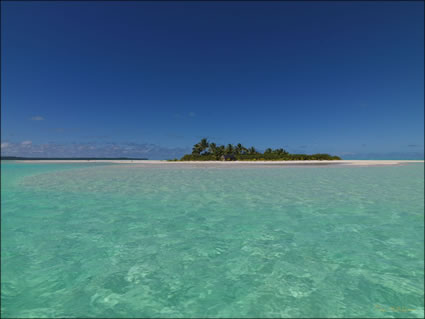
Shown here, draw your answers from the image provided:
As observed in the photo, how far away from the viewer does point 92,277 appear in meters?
3.90

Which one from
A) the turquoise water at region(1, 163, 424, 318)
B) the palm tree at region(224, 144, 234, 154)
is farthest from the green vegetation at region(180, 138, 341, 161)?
the turquoise water at region(1, 163, 424, 318)

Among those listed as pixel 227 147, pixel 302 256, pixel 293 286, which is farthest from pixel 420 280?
pixel 227 147

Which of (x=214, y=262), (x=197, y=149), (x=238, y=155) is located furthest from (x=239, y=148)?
(x=214, y=262)

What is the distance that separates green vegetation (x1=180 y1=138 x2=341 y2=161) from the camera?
175 feet

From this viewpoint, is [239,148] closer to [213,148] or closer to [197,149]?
[213,148]

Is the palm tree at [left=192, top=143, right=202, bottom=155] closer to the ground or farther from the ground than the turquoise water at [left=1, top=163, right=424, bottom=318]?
farther from the ground

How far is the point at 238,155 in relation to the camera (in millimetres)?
55250

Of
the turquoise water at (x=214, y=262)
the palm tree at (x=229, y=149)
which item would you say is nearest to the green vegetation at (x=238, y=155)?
the palm tree at (x=229, y=149)

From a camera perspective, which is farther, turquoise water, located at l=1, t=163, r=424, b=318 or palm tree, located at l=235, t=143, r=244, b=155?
palm tree, located at l=235, t=143, r=244, b=155

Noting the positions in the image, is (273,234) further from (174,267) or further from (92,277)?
(92,277)

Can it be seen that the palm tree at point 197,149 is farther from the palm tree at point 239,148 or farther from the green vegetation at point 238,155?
the palm tree at point 239,148

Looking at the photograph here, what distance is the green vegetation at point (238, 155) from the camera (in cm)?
5331

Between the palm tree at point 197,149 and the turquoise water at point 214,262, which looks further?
the palm tree at point 197,149

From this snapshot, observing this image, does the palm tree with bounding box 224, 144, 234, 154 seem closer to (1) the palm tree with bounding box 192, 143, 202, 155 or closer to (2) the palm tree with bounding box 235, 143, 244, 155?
(2) the palm tree with bounding box 235, 143, 244, 155
